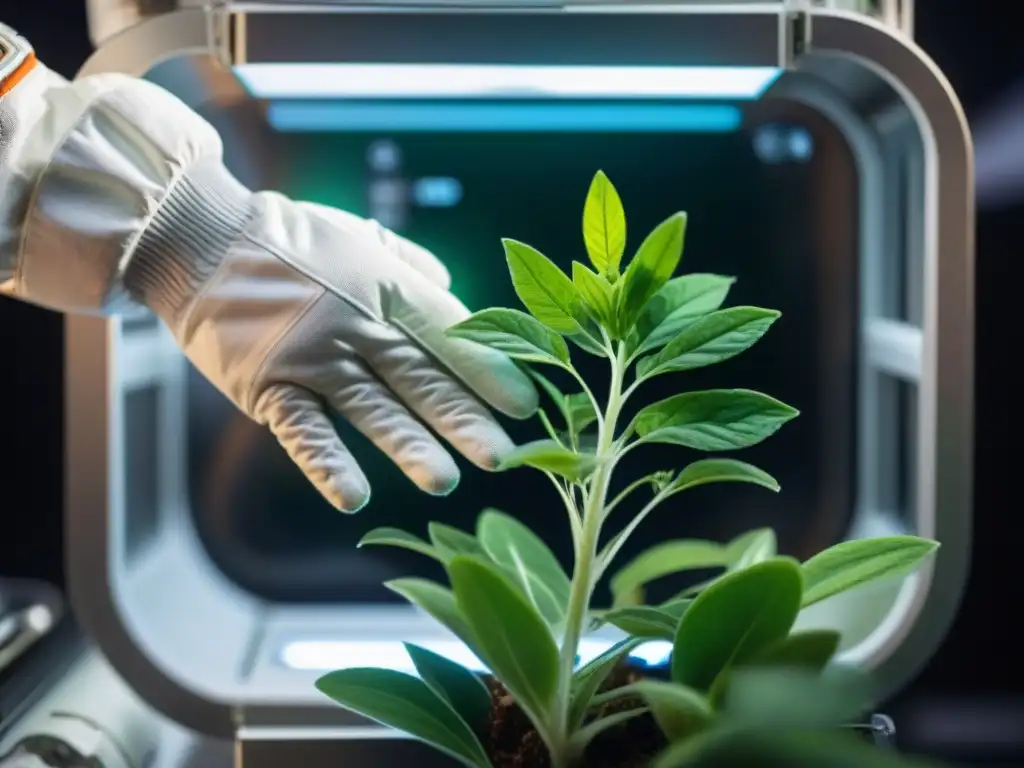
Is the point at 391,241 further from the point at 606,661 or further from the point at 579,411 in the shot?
the point at 606,661

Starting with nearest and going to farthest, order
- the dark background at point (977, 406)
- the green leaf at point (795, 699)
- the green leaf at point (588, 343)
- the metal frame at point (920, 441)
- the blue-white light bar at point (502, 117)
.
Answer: the green leaf at point (795, 699) < the green leaf at point (588, 343) < the metal frame at point (920, 441) < the blue-white light bar at point (502, 117) < the dark background at point (977, 406)

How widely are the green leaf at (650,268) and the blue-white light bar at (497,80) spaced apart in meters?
0.20

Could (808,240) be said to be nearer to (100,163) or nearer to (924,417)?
(924,417)

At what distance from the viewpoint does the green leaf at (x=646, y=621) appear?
0.59 m

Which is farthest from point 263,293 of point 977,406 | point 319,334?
point 977,406

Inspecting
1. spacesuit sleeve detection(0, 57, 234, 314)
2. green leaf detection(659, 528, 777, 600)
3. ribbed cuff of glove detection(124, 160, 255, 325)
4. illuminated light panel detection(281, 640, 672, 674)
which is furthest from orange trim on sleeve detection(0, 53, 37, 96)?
green leaf detection(659, 528, 777, 600)

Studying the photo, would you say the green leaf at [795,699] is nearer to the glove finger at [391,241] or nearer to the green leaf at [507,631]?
the green leaf at [507,631]

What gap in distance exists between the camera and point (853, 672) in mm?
462

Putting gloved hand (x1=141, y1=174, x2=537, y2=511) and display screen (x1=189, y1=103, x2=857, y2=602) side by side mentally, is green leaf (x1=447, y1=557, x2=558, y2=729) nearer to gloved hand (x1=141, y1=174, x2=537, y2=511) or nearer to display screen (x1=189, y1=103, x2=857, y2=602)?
gloved hand (x1=141, y1=174, x2=537, y2=511)

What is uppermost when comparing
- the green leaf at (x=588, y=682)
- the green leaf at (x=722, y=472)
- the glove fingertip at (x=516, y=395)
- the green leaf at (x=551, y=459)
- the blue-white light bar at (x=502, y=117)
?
the blue-white light bar at (x=502, y=117)

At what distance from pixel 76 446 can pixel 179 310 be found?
0.14 metres

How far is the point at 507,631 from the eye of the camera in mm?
534

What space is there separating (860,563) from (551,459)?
7.7 inches

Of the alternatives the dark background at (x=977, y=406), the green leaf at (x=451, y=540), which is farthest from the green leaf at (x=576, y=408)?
the dark background at (x=977, y=406)
